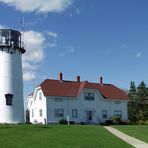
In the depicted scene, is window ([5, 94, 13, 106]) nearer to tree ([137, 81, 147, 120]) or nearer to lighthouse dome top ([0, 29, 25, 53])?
lighthouse dome top ([0, 29, 25, 53])

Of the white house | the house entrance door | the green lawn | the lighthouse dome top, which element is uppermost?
the lighthouse dome top

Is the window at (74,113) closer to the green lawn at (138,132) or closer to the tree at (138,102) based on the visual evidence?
the tree at (138,102)

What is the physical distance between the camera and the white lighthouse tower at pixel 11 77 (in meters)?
47.0

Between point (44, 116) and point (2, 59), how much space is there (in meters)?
13.5

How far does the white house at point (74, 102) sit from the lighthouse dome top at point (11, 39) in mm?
11494

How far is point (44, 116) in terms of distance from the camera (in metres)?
59.1

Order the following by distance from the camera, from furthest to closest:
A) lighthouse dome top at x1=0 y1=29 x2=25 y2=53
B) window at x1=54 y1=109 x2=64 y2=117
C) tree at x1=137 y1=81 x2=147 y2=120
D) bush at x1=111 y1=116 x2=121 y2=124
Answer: tree at x1=137 y1=81 x2=147 y2=120
bush at x1=111 y1=116 x2=121 y2=124
window at x1=54 y1=109 x2=64 y2=117
lighthouse dome top at x1=0 y1=29 x2=25 y2=53

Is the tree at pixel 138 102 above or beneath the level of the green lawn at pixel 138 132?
above

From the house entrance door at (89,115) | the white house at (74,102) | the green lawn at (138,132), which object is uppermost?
the white house at (74,102)

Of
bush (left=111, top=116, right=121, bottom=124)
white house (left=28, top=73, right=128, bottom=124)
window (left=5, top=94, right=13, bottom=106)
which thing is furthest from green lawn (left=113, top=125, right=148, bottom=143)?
bush (left=111, top=116, right=121, bottom=124)

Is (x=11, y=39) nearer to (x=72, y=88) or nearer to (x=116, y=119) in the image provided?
(x=72, y=88)

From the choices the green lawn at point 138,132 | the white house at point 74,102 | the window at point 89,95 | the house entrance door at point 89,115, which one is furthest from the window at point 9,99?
the house entrance door at point 89,115

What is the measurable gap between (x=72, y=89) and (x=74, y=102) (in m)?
2.03

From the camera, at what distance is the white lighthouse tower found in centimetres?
4700
